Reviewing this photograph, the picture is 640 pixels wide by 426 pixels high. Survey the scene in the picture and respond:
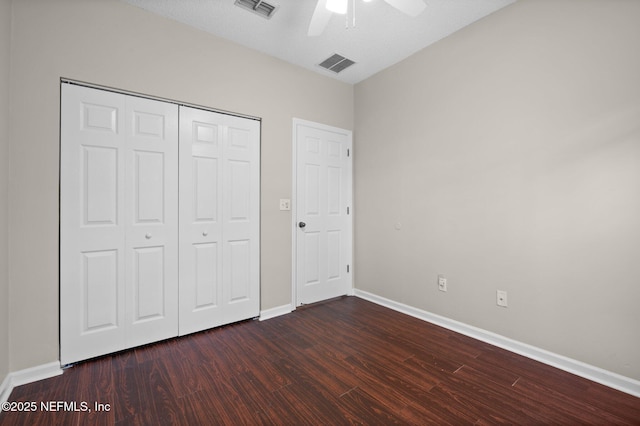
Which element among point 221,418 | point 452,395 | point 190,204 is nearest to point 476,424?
point 452,395

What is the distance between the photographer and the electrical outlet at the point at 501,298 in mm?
2414

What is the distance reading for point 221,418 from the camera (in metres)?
1.60

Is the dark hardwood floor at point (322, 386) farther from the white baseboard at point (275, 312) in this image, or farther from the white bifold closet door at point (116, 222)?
the white baseboard at point (275, 312)

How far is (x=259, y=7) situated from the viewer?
7.79 feet

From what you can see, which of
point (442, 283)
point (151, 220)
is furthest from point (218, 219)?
point (442, 283)

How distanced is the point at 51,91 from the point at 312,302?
3004mm

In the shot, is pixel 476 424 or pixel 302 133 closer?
pixel 476 424

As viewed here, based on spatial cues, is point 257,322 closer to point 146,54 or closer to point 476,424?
point 476,424

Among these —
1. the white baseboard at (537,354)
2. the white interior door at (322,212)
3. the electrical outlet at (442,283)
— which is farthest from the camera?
the white interior door at (322,212)

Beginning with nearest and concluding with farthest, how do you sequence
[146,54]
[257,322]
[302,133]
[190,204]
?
[146,54] < [190,204] < [257,322] < [302,133]

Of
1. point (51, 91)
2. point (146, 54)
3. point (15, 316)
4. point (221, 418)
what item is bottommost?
point (221, 418)

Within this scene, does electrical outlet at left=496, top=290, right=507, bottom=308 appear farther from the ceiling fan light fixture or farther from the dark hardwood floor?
the ceiling fan light fixture

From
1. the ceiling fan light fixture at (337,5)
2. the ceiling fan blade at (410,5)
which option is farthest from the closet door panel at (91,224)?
the ceiling fan blade at (410,5)

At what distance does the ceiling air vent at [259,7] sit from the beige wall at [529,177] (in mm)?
1547
